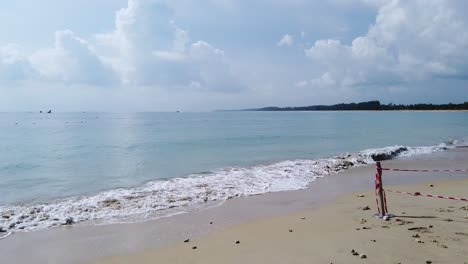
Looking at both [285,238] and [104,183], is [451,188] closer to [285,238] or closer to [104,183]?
[285,238]

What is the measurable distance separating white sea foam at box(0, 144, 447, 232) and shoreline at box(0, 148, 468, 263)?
30.8 inches

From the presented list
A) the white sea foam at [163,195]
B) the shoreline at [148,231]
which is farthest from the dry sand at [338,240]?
the white sea foam at [163,195]

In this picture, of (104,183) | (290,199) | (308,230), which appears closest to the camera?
(308,230)

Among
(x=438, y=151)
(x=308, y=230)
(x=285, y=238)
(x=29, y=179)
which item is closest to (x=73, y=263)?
(x=285, y=238)

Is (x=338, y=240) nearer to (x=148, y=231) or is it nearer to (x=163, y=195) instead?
(x=148, y=231)

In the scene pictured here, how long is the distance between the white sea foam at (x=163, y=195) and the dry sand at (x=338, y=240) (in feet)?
10.3

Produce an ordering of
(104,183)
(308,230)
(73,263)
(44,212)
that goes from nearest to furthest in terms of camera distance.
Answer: (73,263) → (308,230) → (44,212) → (104,183)

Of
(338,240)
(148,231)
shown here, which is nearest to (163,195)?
(148,231)

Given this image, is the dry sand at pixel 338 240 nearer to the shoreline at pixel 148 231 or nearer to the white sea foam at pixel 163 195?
the shoreline at pixel 148 231

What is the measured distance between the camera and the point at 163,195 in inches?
479

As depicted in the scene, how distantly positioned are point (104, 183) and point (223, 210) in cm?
743

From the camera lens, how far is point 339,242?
22.1 feet

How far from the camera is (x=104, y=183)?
1509cm

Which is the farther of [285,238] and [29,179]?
[29,179]
